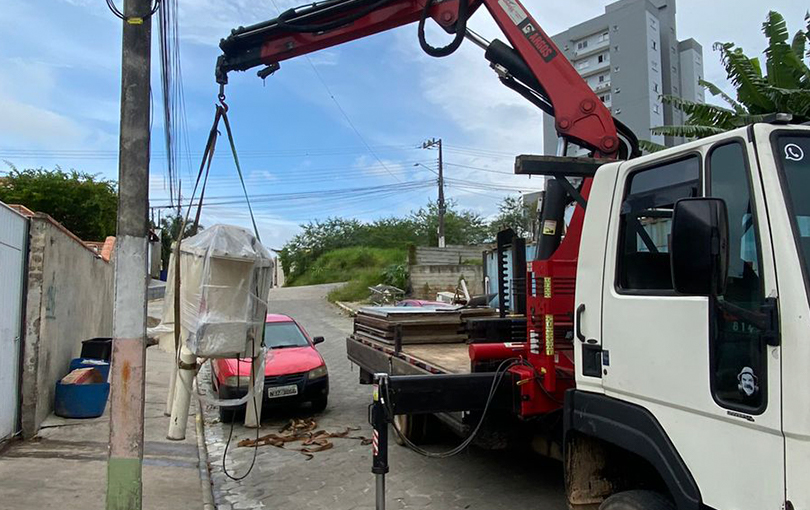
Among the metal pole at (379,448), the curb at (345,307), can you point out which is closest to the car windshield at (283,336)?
the metal pole at (379,448)

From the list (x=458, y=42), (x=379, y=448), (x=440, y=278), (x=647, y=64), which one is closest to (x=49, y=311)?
(x=379, y=448)

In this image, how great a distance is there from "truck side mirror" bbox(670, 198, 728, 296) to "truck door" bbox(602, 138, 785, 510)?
0.17 m

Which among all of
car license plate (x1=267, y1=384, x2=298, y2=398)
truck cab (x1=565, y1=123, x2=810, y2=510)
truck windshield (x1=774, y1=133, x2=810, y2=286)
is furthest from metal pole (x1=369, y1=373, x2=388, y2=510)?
car license plate (x1=267, y1=384, x2=298, y2=398)

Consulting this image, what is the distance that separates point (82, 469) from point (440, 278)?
2281 cm

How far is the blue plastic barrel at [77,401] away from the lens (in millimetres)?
8570

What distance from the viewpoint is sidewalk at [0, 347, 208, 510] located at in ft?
18.0

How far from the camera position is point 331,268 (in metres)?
47.2

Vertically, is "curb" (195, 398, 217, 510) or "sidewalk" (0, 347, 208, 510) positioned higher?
"sidewalk" (0, 347, 208, 510)

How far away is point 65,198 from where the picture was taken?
26.6 m

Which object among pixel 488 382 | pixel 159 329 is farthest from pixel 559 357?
pixel 159 329

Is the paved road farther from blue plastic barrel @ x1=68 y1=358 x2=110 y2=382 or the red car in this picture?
blue plastic barrel @ x1=68 y1=358 x2=110 y2=382

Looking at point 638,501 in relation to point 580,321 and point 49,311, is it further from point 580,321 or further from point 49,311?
point 49,311

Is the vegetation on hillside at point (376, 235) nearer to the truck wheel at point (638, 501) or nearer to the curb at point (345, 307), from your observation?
the curb at point (345, 307)

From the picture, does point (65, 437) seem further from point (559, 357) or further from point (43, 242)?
point (559, 357)
